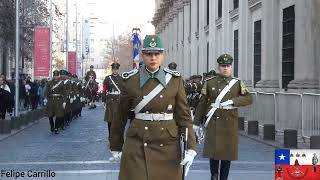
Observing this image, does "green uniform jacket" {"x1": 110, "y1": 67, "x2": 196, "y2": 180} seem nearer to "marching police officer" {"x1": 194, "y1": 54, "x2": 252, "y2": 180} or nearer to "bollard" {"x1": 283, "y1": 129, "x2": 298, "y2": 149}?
"marching police officer" {"x1": 194, "y1": 54, "x2": 252, "y2": 180}

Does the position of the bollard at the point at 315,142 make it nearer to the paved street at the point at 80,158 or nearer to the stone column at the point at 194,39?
the paved street at the point at 80,158

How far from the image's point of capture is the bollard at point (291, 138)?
1623 cm

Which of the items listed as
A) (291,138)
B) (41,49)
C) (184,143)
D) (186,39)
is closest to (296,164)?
(184,143)

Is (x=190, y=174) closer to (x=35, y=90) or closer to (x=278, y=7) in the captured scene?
(x=278, y=7)

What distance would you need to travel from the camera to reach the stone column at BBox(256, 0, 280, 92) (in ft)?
77.7

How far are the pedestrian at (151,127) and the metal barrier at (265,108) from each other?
1347cm

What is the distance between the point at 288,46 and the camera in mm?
22000

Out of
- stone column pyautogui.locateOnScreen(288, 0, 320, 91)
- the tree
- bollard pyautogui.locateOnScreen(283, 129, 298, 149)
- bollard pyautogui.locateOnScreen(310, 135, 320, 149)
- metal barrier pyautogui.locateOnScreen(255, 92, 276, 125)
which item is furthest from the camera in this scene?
the tree

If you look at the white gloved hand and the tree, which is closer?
the white gloved hand

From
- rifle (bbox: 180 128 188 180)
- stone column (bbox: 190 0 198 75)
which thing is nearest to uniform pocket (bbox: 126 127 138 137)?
rifle (bbox: 180 128 188 180)

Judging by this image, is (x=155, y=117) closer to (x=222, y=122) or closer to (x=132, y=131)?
(x=132, y=131)

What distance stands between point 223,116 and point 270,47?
14.2 m

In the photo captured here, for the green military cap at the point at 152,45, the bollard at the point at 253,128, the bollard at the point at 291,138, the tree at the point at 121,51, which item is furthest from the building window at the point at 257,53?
the tree at the point at 121,51

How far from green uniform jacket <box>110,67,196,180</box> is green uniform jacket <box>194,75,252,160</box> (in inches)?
134
